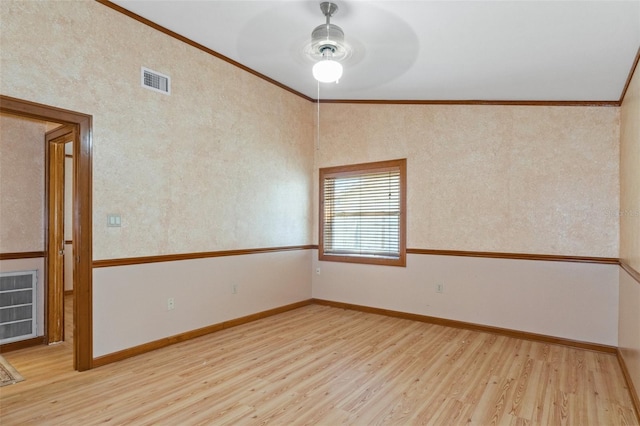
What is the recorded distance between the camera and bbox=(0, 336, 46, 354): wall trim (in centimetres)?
361

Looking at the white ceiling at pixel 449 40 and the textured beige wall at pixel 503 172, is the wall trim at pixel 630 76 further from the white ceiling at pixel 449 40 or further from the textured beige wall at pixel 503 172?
the textured beige wall at pixel 503 172

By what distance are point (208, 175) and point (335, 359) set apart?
2.39 m

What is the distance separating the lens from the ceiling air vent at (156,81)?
3567mm

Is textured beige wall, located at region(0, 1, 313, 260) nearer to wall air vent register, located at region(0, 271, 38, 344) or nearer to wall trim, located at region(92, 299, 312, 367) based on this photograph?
wall trim, located at region(92, 299, 312, 367)

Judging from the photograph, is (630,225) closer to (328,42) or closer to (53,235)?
(328,42)

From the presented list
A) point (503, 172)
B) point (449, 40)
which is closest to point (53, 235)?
point (449, 40)

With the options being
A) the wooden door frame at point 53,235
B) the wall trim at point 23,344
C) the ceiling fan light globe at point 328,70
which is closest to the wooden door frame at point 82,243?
the wooden door frame at point 53,235

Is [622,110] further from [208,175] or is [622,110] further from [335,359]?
[208,175]

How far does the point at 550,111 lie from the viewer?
414cm

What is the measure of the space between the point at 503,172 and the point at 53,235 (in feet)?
16.7

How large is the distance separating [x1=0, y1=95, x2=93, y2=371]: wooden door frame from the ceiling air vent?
69 centimetres

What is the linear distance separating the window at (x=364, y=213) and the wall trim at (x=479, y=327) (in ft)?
2.19

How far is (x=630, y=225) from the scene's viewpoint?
10.2ft

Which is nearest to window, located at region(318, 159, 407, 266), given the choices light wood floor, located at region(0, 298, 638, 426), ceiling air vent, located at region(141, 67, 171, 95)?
light wood floor, located at region(0, 298, 638, 426)
